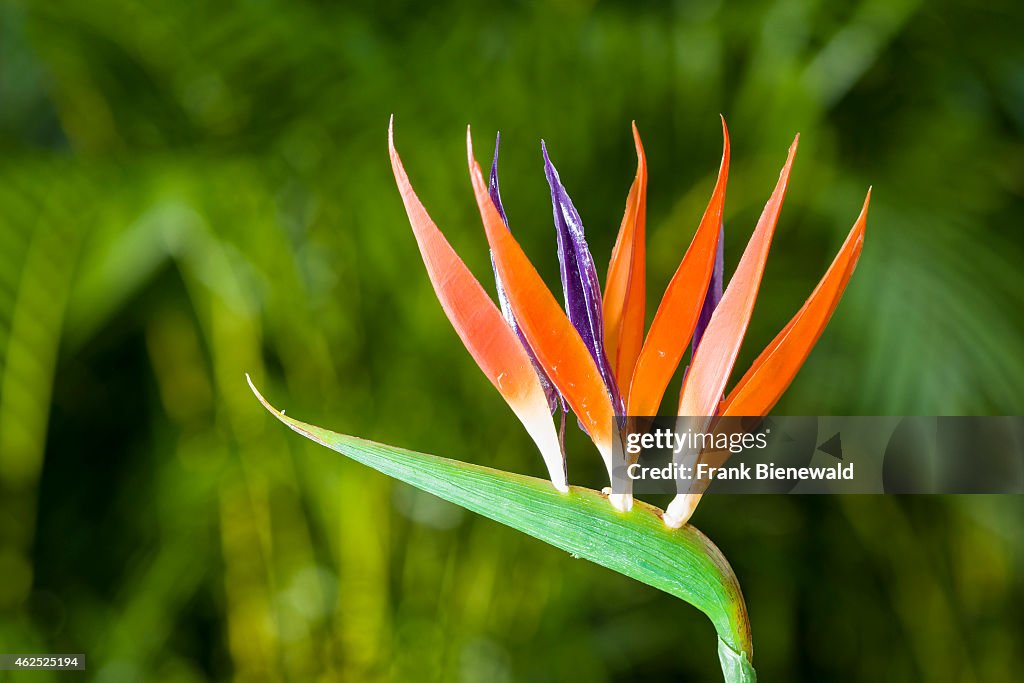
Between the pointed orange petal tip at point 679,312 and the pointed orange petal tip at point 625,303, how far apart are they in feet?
0.05

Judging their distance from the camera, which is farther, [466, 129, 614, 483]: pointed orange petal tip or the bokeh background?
the bokeh background

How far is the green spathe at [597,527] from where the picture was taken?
7.3 inches

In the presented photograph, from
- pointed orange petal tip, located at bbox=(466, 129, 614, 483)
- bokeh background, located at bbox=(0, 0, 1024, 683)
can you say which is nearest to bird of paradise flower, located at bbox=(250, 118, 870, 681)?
pointed orange petal tip, located at bbox=(466, 129, 614, 483)

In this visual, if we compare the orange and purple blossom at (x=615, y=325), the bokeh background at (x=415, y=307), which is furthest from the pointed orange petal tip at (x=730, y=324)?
the bokeh background at (x=415, y=307)

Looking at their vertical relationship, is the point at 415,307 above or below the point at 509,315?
above

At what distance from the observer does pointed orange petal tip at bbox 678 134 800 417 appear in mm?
168

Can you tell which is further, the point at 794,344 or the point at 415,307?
the point at 415,307

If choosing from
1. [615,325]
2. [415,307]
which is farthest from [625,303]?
[415,307]

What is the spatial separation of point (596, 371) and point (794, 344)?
5cm

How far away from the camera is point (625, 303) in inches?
8.2

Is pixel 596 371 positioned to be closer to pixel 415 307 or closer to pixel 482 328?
pixel 482 328

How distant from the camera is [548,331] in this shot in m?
0.19

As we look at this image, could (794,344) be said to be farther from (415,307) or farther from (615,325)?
(415,307)

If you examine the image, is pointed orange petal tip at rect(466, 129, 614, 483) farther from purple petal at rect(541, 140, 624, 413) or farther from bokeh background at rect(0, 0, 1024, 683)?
bokeh background at rect(0, 0, 1024, 683)
